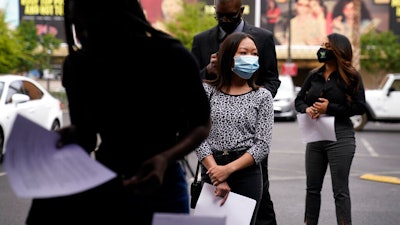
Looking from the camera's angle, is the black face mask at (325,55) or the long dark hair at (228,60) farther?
the black face mask at (325,55)

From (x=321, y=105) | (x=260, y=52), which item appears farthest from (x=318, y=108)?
(x=260, y=52)

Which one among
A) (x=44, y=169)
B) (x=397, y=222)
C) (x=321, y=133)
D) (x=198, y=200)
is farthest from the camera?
(x=397, y=222)

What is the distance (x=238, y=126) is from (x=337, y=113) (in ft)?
5.98

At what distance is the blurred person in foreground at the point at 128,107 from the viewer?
2566 millimetres

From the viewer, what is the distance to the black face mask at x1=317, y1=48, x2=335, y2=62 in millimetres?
6039

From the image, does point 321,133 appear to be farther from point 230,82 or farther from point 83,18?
point 83,18

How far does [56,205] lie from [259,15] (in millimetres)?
60053

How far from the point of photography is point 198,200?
4.32m

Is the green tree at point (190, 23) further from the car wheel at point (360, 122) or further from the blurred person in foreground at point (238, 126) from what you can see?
the blurred person in foreground at point (238, 126)

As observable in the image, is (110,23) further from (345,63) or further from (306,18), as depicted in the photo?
(306,18)

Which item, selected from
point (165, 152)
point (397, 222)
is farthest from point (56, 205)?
point (397, 222)

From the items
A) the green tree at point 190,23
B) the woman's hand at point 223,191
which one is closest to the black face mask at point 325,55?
the woman's hand at point 223,191

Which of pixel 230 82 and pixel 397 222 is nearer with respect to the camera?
pixel 230 82

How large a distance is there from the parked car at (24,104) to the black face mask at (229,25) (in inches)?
280
